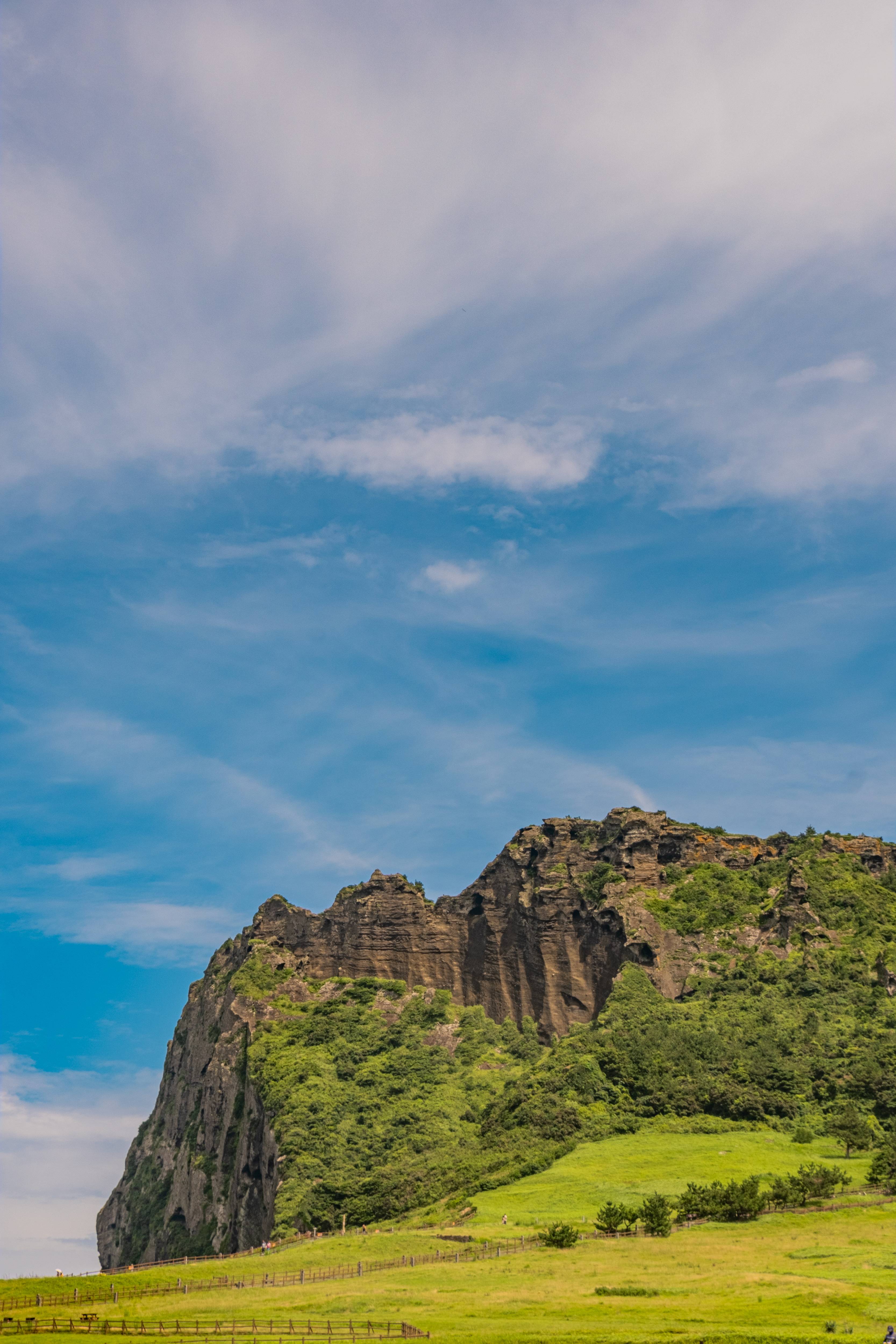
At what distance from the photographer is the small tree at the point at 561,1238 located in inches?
3415

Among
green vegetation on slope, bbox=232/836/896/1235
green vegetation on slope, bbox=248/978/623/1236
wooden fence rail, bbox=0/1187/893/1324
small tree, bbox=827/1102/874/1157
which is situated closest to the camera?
wooden fence rail, bbox=0/1187/893/1324

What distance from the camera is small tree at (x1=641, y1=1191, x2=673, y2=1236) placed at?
89.6 meters

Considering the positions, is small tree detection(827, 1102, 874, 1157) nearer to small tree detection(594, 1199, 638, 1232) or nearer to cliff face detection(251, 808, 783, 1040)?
small tree detection(594, 1199, 638, 1232)

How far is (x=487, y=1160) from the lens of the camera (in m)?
128

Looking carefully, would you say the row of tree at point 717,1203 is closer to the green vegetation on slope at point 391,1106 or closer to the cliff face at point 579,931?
the green vegetation on slope at point 391,1106

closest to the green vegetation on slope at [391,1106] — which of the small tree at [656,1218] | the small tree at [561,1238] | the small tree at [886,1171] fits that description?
the small tree at [561,1238]

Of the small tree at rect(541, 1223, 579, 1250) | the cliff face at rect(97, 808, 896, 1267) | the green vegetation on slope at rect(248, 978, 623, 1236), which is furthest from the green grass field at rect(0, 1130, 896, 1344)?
the cliff face at rect(97, 808, 896, 1267)

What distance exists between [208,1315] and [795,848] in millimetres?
150558

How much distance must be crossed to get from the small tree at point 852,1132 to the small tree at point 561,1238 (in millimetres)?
42272

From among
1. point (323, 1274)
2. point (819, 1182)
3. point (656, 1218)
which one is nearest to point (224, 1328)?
point (323, 1274)

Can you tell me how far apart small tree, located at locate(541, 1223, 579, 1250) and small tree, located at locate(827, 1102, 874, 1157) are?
139ft

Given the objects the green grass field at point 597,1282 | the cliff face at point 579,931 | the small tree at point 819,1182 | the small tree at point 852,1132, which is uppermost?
the cliff face at point 579,931

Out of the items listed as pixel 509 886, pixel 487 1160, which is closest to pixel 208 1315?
pixel 487 1160

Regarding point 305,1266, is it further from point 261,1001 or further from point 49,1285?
point 261,1001
